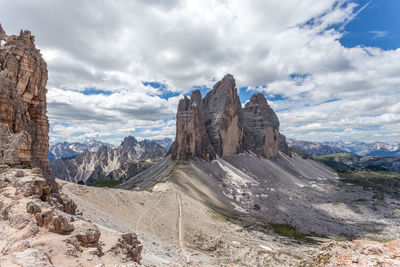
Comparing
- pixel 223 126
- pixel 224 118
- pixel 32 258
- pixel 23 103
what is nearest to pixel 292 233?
pixel 32 258

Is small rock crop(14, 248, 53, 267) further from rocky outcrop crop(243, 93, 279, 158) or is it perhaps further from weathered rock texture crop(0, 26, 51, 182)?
rocky outcrop crop(243, 93, 279, 158)

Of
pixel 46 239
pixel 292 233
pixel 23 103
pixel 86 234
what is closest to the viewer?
pixel 46 239

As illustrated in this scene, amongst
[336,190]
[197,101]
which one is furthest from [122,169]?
[336,190]

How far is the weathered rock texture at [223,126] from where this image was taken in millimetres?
107938

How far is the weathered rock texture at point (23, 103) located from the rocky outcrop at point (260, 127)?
127858 millimetres

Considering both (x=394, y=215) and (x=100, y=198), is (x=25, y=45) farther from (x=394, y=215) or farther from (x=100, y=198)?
(x=394, y=215)

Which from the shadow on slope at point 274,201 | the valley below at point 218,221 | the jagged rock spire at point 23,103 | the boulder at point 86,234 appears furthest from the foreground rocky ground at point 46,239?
the shadow on slope at point 274,201

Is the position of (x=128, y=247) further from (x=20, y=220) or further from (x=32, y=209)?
(x=20, y=220)

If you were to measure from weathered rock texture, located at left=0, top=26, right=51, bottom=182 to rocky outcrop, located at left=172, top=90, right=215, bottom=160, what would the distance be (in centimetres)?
7403

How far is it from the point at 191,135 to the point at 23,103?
263 feet

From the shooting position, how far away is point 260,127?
166 meters

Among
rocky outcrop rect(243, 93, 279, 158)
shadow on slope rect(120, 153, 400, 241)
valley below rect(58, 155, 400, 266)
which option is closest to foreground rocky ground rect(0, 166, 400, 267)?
valley below rect(58, 155, 400, 266)

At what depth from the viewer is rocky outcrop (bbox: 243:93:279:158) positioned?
513 ft

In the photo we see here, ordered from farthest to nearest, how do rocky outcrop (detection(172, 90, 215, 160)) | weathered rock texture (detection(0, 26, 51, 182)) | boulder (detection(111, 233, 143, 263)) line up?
1. rocky outcrop (detection(172, 90, 215, 160))
2. weathered rock texture (detection(0, 26, 51, 182))
3. boulder (detection(111, 233, 143, 263))
